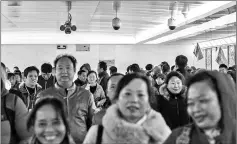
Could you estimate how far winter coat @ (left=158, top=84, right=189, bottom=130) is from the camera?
399 cm

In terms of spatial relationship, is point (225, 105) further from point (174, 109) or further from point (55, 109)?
point (174, 109)

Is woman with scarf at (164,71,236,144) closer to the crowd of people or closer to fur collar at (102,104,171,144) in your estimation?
the crowd of people

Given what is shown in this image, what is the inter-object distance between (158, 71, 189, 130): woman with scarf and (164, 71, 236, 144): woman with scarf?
6.87ft

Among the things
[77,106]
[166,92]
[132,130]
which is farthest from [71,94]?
[132,130]

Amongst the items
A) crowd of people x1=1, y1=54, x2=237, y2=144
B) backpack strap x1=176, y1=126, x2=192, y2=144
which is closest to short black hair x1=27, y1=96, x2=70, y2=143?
crowd of people x1=1, y1=54, x2=237, y2=144

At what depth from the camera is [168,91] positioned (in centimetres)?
419

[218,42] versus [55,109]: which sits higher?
[218,42]

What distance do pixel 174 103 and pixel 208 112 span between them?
234 centimetres

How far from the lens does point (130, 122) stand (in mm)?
2143

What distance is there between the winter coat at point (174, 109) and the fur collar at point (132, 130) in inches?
71.1

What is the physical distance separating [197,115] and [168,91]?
7.98 feet

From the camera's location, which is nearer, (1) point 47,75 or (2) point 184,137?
(2) point 184,137

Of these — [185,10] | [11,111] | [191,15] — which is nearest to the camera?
[11,111]

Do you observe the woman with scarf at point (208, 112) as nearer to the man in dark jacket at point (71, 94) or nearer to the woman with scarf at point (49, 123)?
the woman with scarf at point (49, 123)
